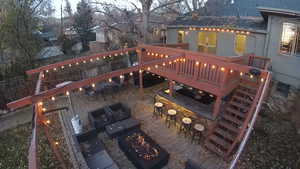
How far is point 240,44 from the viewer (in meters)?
11.4

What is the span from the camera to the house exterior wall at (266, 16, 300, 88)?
350 inches

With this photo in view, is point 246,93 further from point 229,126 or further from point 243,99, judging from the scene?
point 229,126

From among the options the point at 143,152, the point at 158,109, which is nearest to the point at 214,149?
the point at 143,152

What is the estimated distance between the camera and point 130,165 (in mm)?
6621

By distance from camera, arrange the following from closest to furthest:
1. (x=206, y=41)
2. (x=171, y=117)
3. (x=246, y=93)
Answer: (x=246, y=93) → (x=171, y=117) → (x=206, y=41)

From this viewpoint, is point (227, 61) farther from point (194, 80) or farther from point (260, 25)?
point (260, 25)

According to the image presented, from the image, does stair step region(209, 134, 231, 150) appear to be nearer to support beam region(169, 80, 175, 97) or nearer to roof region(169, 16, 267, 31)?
support beam region(169, 80, 175, 97)

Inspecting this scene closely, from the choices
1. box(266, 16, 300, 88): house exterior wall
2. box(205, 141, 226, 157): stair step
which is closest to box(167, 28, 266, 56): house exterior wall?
box(266, 16, 300, 88): house exterior wall

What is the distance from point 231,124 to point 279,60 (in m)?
4.67

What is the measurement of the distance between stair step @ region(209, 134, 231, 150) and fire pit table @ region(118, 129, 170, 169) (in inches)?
82.2

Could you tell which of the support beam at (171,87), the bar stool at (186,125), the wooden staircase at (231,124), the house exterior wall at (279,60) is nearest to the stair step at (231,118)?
the wooden staircase at (231,124)

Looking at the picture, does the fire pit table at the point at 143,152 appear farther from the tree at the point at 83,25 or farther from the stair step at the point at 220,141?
the tree at the point at 83,25

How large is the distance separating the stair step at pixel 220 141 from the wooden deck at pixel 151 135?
483 millimetres

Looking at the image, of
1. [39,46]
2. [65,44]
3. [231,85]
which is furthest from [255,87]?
[65,44]
